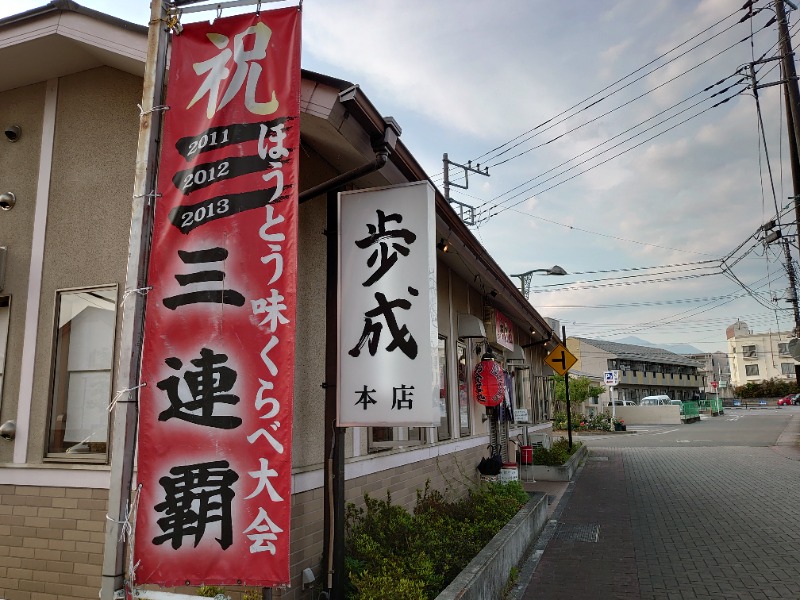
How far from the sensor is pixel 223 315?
3205 millimetres

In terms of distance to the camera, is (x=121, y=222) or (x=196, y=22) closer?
(x=196, y=22)

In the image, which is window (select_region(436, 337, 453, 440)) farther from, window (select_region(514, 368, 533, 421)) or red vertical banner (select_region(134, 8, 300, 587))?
window (select_region(514, 368, 533, 421))

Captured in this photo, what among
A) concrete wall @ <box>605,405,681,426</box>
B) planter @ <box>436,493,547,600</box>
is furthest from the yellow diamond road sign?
concrete wall @ <box>605,405,681,426</box>

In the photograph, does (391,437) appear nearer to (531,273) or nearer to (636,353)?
(531,273)

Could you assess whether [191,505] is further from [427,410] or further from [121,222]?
[121,222]

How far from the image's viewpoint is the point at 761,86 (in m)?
16.8

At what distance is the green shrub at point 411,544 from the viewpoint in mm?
4586

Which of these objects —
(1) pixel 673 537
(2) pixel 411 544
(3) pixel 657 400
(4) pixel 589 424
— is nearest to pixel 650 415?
(3) pixel 657 400

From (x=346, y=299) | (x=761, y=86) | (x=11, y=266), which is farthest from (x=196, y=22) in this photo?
(x=761, y=86)

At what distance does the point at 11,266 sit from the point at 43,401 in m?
1.45

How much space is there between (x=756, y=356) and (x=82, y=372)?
4303 inches

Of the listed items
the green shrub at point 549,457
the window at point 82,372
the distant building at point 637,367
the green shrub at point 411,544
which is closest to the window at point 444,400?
the green shrub at point 411,544

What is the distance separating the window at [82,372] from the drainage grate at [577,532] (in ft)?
22.2

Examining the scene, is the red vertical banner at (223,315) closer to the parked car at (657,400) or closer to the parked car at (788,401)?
the parked car at (657,400)
